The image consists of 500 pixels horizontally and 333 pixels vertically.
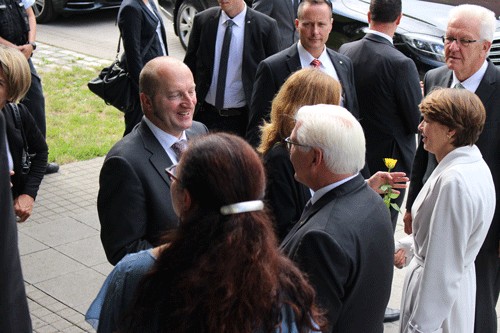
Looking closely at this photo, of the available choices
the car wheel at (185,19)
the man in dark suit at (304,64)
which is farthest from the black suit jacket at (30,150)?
the car wheel at (185,19)

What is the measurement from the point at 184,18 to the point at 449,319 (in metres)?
10.0

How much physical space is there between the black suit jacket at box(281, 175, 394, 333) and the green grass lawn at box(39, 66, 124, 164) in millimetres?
6070

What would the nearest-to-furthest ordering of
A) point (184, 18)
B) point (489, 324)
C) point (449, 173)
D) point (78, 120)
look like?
1. point (449, 173)
2. point (489, 324)
3. point (78, 120)
4. point (184, 18)

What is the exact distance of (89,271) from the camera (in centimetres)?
621

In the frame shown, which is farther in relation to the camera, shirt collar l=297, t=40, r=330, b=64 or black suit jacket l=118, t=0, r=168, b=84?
black suit jacket l=118, t=0, r=168, b=84

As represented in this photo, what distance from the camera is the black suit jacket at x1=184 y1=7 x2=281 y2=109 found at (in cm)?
682

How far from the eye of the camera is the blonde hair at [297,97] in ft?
13.8

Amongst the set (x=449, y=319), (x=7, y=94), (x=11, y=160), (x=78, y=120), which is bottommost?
(x=78, y=120)

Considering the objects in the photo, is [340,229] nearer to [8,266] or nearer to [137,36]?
[8,266]

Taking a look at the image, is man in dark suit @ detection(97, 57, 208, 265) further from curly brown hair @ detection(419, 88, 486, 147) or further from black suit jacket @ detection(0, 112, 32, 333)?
curly brown hair @ detection(419, 88, 486, 147)

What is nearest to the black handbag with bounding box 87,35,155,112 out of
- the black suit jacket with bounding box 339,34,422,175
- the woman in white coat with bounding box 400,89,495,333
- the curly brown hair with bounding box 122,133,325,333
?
the black suit jacket with bounding box 339,34,422,175

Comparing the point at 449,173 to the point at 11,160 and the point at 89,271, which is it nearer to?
the point at 11,160

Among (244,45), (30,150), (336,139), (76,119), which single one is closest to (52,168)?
(76,119)

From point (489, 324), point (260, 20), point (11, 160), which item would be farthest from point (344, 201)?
point (260, 20)
